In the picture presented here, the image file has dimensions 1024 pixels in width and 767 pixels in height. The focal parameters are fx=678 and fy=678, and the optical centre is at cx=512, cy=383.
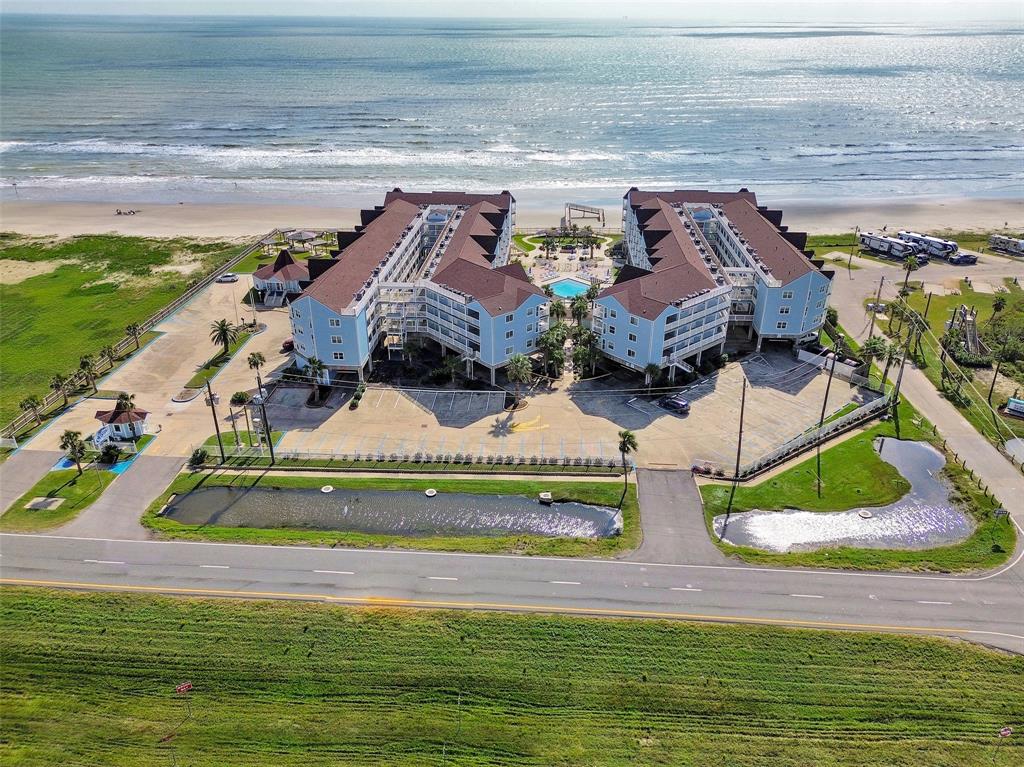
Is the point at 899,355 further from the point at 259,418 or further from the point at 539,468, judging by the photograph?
the point at 259,418

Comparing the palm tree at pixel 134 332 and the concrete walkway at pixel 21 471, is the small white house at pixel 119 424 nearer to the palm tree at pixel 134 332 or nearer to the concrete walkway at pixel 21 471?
the concrete walkway at pixel 21 471

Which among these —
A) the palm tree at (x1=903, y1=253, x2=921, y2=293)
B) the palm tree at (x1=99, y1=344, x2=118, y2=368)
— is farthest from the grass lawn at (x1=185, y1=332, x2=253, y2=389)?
the palm tree at (x1=903, y1=253, x2=921, y2=293)

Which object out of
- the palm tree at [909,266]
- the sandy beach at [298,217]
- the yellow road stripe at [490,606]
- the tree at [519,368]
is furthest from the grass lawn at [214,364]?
the palm tree at [909,266]

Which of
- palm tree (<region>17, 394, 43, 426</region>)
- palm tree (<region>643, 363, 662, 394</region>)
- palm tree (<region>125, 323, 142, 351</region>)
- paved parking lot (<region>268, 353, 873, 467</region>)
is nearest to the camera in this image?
paved parking lot (<region>268, 353, 873, 467</region>)

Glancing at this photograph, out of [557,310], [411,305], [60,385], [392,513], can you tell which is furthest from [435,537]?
[60,385]

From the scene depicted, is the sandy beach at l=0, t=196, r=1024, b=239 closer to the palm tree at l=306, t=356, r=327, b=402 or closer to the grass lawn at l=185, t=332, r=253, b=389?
the grass lawn at l=185, t=332, r=253, b=389

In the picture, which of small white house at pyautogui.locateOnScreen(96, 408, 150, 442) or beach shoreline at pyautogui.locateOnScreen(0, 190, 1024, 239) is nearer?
small white house at pyautogui.locateOnScreen(96, 408, 150, 442)
